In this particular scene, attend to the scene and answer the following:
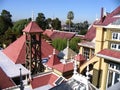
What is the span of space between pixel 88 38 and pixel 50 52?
5766 millimetres

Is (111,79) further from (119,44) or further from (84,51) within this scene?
(84,51)

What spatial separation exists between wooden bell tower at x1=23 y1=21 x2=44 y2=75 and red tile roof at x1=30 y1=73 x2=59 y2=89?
2.21 m

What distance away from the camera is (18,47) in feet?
74.4

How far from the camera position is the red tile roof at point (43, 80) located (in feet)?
53.5

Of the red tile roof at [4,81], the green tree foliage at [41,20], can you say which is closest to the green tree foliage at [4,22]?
the green tree foliage at [41,20]

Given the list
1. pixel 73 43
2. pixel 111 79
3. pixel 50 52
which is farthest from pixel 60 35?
pixel 111 79

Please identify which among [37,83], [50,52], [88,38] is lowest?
[37,83]

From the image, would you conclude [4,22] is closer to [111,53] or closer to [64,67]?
[64,67]

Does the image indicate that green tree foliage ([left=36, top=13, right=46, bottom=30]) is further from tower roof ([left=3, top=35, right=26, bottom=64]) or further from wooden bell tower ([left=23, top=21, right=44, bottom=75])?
wooden bell tower ([left=23, top=21, right=44, bottom=75])

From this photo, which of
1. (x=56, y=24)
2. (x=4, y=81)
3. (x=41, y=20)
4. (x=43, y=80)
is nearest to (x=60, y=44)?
(x=43, y=80)

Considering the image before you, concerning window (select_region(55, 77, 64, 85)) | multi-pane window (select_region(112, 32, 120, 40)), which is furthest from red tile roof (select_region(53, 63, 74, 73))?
multi-pane window (select_region(112, 32, 120, 40))

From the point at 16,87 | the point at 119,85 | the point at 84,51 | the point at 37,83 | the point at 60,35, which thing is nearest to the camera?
the point at 119,85

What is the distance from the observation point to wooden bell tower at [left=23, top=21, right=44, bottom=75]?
61.7ft

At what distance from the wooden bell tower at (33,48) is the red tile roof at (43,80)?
7.24 feet
